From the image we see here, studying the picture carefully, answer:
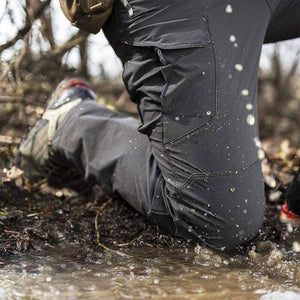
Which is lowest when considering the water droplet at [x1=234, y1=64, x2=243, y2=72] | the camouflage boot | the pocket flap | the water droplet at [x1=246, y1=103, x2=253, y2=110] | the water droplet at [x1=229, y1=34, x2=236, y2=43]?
the camouflage boot

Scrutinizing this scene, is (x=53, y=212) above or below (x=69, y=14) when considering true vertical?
below

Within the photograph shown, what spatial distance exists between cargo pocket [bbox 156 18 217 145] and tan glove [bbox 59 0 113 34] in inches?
10.6

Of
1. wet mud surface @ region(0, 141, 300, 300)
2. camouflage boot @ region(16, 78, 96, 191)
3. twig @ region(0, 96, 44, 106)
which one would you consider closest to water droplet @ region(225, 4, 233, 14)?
wet mud surface @ region(0, 141, 300, 300)

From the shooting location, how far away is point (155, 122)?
205cm

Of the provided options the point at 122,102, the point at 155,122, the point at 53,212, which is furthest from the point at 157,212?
the point at 122,102

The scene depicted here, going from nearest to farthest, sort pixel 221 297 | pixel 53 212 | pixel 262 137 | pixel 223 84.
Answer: pixel 221 297, pixel 223 84, pixel 53 212, pixel 262 137

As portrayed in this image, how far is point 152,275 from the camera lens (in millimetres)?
1818

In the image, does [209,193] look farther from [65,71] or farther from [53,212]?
[65,71]

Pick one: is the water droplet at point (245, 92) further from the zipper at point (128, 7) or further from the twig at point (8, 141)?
the twig at point (8, 141)

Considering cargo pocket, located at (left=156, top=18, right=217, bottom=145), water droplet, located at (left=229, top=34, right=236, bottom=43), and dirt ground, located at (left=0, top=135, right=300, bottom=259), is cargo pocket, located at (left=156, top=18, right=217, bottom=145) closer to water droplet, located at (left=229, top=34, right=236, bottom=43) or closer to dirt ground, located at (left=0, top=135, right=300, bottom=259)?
water droplet, located at (left=229, top=34, right=236, bottom=43)

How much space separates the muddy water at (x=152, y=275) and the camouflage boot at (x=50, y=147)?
0.77 meters

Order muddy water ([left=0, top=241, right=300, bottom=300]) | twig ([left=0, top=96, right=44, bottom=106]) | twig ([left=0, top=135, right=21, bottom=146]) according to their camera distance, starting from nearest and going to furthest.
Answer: muddy water ([left=0, top=241, right=300, bottom=300]) < twig ([left=0, top=135, right=21, bottom=146]) < twig ([left=0, top=96, right=44, bottom=106])

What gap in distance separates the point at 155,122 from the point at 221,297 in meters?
0.75

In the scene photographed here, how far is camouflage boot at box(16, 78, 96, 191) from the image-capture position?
2.75m
